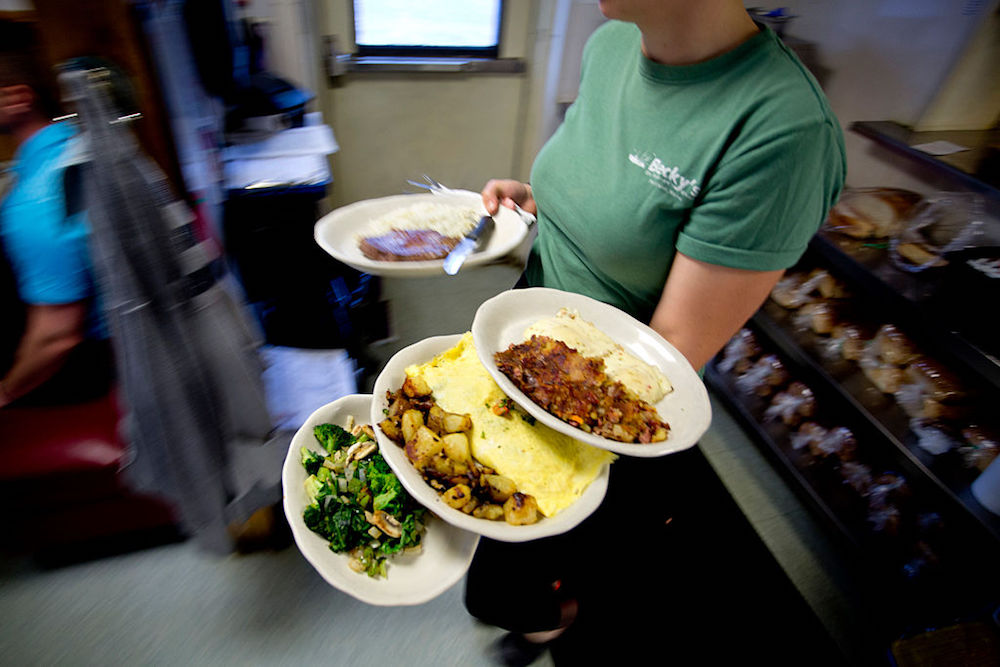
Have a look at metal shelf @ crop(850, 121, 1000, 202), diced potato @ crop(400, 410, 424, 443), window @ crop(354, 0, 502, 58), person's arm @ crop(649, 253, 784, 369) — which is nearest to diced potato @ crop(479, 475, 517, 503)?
diced potato @ crop(400, 410, 424, 443)

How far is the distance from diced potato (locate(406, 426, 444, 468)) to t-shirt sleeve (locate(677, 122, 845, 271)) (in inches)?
21.2

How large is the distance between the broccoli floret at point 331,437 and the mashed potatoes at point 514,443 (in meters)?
0.17

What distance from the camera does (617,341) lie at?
91 centimetres

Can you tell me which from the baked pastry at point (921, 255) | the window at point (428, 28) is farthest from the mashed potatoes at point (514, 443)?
the window at point (428, 28)

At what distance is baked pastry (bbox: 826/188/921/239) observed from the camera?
197 centimetres

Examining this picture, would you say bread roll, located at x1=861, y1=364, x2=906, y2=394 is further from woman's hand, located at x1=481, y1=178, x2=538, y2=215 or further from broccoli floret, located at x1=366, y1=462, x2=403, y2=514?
broccoli floret, located at x1=366, y1=462, x2=403, y2=514

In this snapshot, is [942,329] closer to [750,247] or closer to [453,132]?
[750,247]

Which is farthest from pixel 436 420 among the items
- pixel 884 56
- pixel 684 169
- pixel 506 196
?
pixel 884 56

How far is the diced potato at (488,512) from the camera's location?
0.70m

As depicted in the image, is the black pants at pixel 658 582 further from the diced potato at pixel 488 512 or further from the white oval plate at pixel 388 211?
the white oval plate at pixel 388 211

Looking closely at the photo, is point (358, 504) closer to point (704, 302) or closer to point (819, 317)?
point (704, 302)

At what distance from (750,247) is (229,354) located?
1.23 m

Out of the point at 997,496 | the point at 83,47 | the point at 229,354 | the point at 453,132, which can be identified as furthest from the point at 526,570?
the point at 453,132

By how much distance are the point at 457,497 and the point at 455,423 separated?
0.41 ft
